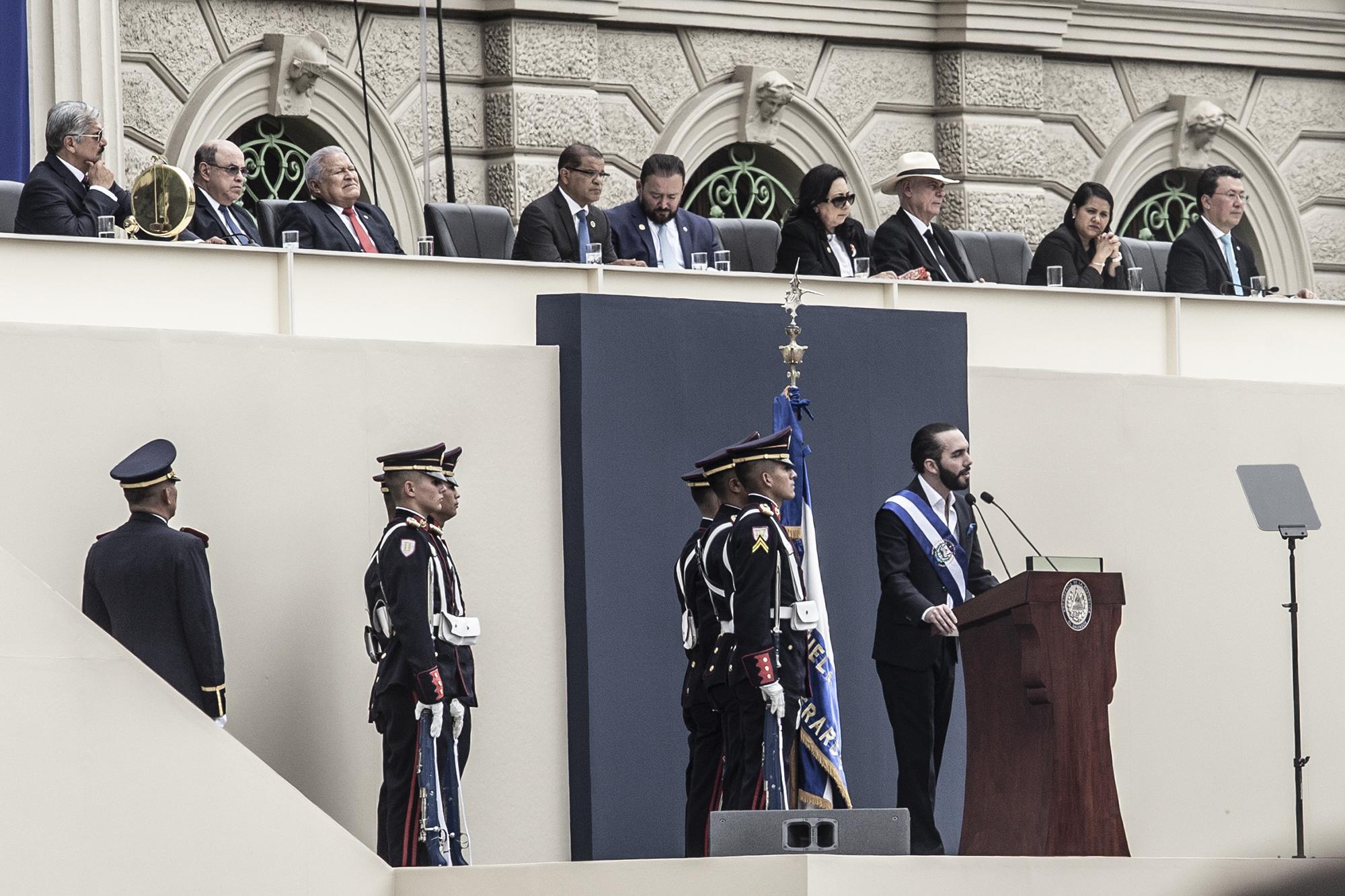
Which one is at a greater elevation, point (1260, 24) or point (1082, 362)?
point (1260, 24)

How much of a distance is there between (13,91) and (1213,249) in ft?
16.8

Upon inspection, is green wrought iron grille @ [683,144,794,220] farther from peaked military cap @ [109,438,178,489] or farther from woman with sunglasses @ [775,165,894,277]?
peaked military cap @ [109,438,178,489]

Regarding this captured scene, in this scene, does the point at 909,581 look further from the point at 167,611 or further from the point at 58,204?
the point at 58,204

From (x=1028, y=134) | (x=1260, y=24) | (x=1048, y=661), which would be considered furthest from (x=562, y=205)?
(x=1260, y=24)

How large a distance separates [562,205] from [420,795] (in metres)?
2.85

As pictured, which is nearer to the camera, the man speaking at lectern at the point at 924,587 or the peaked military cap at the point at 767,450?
the peaked military cap at the point at 767,450

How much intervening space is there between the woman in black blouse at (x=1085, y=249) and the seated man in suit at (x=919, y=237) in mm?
365

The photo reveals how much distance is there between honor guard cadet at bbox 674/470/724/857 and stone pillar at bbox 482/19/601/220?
18.0 ft

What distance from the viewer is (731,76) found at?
53.1 feet

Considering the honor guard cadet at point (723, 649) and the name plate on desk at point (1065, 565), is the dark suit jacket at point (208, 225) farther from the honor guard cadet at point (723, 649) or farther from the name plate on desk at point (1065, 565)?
the name plate on desk at point (1065, 565)

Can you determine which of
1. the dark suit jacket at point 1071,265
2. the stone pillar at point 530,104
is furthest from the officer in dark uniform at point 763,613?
the stone pillar at point 530,104

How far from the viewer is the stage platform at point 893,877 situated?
8.03 metres

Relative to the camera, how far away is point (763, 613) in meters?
9.35

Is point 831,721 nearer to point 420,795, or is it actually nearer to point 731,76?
point 420,795
